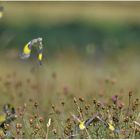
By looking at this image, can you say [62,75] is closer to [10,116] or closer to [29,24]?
[10,116]

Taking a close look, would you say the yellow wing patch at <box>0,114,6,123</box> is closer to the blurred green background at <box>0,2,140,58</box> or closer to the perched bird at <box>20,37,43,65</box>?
the perched bird at <box>20,37,43,65</box>

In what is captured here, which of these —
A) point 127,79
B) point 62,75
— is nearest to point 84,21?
point 62,75

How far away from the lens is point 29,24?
10289 millimetres

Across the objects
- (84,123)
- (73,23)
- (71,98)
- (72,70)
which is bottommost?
(84,123)

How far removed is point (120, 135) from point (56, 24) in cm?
764

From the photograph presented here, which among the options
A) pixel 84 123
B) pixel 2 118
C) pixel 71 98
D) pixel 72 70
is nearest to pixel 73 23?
pixel 72 70

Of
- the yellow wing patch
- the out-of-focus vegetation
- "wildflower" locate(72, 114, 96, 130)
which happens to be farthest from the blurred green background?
"wildflower" locate(72, 114, 96, 130)

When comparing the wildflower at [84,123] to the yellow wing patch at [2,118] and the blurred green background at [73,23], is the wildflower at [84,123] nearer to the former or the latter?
the yellow wing patch at [2,118]

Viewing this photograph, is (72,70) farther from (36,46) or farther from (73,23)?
(73,23)

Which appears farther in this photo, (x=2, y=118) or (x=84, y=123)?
(x=2, y=118)

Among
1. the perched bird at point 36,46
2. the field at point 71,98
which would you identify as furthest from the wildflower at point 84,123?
the perched bird at point 36,46

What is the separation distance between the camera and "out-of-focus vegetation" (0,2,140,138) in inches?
125

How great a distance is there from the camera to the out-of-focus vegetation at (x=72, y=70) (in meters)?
3.19

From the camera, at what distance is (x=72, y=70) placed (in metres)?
6.41
